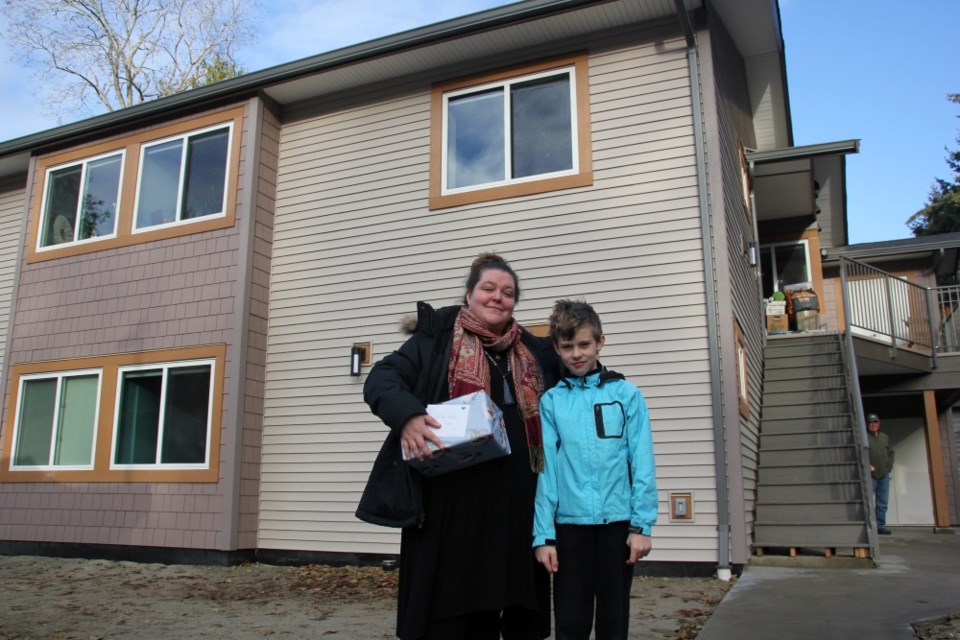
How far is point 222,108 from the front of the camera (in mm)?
9391

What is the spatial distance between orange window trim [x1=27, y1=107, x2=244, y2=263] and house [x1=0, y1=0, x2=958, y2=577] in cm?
4

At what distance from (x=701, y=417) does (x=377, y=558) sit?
3.51 m

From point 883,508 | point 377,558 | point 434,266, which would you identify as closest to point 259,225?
point 434,266

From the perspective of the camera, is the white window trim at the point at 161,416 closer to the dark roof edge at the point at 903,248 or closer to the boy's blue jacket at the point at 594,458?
the boy's blue jacket at the point at 594,458

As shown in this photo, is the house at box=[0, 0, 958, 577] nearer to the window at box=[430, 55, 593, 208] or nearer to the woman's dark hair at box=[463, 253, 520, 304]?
the window at box=[430, 55, 593, 208]

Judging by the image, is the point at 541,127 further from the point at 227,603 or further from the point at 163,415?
the point at 227,603

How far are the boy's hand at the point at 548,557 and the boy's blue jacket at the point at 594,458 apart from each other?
2cm

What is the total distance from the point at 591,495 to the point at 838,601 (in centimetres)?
335

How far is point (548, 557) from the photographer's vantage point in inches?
98.9

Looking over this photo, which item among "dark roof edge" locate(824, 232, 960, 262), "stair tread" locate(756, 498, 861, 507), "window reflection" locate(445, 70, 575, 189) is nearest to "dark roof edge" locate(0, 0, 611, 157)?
"window reflection" locate(445, 70, 575, 189)

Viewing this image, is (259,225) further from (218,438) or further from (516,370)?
(516,370)

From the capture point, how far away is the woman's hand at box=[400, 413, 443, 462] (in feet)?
7.82

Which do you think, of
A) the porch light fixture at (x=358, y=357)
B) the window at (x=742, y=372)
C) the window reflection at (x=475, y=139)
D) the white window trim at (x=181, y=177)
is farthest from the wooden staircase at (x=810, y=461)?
the white window trim at (x=181, y=177)

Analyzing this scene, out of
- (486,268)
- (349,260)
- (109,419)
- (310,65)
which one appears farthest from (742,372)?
(109,419)
